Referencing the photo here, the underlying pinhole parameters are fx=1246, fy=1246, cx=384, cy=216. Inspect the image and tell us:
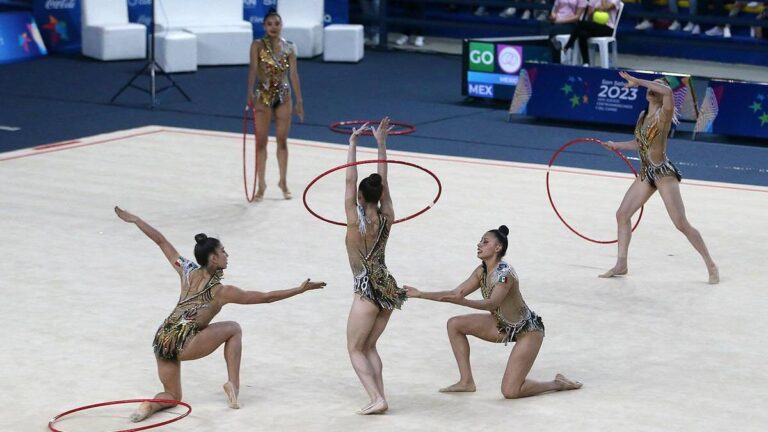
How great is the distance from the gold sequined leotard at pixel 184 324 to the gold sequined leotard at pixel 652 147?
4519 millimetres

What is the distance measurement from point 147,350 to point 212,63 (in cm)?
1625

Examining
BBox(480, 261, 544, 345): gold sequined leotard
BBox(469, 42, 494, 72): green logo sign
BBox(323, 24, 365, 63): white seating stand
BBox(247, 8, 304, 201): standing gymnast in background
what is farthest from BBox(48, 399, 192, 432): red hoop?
BBox(323, 24, 365, 63): white seating stand

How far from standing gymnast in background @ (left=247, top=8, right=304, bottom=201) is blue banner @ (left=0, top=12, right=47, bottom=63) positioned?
11516 mm

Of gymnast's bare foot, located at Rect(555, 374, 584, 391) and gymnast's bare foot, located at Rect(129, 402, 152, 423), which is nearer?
gymnast's bare foot, located at Rect(129, 402, 152, 423)

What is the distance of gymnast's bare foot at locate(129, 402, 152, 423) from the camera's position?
7.13 meters

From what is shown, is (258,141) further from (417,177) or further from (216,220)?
(417,177)

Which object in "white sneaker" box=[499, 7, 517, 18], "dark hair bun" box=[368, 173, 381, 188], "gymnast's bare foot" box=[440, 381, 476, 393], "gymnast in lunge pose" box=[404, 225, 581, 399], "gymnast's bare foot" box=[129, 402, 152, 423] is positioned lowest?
"gymnast's bare foot" box=[440, 381, 476, 393]

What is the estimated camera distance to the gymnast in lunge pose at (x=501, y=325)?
24.6 feet

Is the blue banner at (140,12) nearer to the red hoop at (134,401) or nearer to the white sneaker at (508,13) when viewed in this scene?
the white sneaker at (508,13)

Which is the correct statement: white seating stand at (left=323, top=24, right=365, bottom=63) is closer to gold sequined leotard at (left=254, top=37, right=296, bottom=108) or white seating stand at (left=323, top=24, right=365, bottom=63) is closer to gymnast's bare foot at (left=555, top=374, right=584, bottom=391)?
gold sequined leotard at (left=254, top=37, right=296, bottom=108)

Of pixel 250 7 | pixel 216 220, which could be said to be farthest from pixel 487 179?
pixel 250 7

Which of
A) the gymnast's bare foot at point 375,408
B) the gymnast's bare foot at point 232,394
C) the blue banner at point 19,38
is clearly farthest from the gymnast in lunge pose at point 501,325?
the blue banner at point 19,38

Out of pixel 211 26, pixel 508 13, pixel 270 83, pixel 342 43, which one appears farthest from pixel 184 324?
pixel 508 13

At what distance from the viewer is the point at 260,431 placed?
699cm
